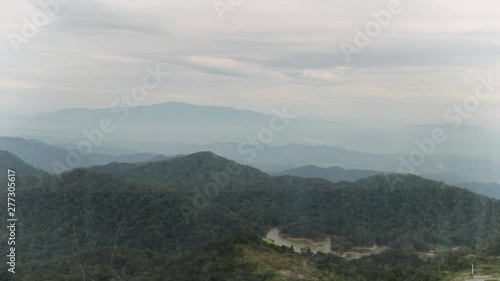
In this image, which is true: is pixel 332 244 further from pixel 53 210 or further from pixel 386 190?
pixel 53 210

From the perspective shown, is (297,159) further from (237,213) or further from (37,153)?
(237,213)

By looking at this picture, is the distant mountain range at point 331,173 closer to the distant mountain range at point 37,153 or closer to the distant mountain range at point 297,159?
the distant mountain range at point 297,159

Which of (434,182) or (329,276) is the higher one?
(434,182)

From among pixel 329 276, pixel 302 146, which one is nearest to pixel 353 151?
pixel 302 146

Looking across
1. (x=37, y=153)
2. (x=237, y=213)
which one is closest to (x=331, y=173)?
(x=237, y=213)

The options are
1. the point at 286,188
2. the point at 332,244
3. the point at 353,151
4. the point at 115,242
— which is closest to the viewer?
the point at 115,242

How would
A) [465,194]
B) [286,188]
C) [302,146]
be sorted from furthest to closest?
[302,146] → [286,188] → [465,194]

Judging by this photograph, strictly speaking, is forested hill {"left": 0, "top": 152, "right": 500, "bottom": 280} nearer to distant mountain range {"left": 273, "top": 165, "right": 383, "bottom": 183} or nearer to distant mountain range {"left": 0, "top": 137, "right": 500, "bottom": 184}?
distant mountain range {"left": 0, "top": 137, "right": 500, "bottom": 184}

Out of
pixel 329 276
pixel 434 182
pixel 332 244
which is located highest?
pixel 434 182

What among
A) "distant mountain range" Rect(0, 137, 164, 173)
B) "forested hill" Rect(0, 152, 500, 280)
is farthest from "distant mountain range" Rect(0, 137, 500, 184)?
"forested hill" Rect(0, 152, 500, 280)

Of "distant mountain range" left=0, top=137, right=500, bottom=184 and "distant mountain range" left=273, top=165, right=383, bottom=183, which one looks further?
"distant mountain range" left=273, top=165, right=383, bottom=183

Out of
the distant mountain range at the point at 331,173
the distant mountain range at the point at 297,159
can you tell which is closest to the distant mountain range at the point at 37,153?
the distant mountain range at the point at 297,159
